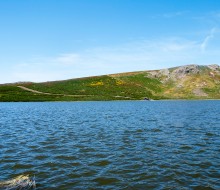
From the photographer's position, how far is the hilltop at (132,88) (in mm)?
147875

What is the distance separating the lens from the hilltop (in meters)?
148

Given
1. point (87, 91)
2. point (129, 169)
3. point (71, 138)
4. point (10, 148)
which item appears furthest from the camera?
point (87, 91)

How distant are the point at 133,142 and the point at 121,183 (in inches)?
465

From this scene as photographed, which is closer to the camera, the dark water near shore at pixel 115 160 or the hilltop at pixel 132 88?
the dark water near shore at pixel 115 160

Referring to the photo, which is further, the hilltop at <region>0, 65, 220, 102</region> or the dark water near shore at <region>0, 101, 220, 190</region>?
the hilltop at <region>0, 65, 220, 102</region>

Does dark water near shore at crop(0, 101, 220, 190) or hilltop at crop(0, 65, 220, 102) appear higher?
hilltop at crop(0, 65, 220, 102)

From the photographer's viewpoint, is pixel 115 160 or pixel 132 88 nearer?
pixel 115 160

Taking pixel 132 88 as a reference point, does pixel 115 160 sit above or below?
below

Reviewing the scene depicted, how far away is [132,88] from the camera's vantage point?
564 feet

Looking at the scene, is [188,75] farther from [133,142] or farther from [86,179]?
[86,179]

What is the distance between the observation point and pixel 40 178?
1667 cm

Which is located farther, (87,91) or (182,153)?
(87,91)

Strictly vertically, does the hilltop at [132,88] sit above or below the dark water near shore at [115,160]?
above

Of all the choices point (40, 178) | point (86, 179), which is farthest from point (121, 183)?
point (40, 178)
